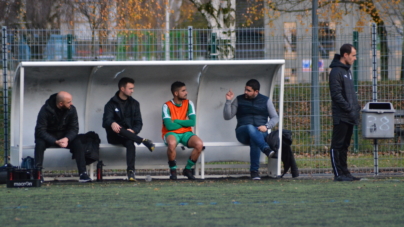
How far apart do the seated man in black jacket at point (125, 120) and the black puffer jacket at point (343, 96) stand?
249cm

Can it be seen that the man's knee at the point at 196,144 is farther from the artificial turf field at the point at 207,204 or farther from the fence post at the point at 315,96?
the fence post at the point at 315,96

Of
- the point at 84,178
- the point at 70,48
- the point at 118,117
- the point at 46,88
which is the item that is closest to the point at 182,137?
the point at 118,117

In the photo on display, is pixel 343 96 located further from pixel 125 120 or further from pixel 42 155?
pixel 42 155

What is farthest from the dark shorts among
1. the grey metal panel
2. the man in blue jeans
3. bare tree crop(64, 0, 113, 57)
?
bare tree crop(64, 0, 113, 57)

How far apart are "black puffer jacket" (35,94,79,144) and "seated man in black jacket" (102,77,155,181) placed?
47cm

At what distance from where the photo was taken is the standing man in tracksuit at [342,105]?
8.16 meters

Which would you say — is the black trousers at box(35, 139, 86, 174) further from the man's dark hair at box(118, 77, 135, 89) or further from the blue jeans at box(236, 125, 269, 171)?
the blue jeans at box(236, 125, 269, 171)

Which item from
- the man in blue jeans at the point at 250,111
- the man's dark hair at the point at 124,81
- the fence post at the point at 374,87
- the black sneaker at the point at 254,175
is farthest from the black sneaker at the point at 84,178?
the fence post at the point at 374,87

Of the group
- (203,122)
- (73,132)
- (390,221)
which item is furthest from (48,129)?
(390,221)

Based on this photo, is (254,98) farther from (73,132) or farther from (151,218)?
(151,218)

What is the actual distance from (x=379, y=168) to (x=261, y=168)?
1912mm

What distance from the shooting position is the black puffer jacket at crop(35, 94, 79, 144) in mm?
8086

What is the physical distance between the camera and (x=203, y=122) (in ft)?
30.9

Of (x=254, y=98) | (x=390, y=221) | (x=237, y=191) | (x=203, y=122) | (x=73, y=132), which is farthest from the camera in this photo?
(x=203, y=122)
